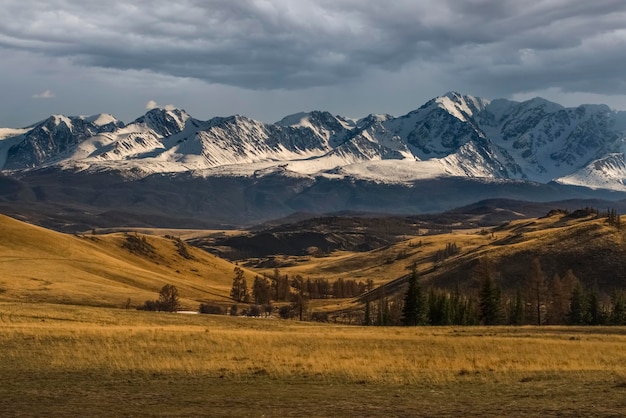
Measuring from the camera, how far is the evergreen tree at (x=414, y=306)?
99125mm

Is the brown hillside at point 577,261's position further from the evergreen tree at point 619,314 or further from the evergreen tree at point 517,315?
the evergreen tree at point 619,314

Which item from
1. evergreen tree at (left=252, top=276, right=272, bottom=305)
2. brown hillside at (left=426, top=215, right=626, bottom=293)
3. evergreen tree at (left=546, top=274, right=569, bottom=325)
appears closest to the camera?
evergreen tree at (left=546, top=274, right=569, bottom=325)

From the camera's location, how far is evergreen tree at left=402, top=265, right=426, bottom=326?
99.1 metres

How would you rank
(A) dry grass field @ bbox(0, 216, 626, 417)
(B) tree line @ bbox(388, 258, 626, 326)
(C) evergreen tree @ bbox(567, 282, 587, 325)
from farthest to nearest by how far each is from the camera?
(C) evergreen tree @ bbox(567, 282, 587, 325) < (B) tree line @ bbox(388, 258, 626, 326) < (A) dry grass field @ bbox(0, 216, 626, 417)

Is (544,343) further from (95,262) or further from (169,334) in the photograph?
(95,262)

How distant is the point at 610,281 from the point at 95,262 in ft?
401

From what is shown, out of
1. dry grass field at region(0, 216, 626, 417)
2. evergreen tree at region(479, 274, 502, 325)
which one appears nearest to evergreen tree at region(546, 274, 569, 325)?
evergreen tree at region(479, 274, 502, 325)

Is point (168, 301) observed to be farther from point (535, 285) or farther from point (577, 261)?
point (577, 261)

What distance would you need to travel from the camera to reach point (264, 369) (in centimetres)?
3931

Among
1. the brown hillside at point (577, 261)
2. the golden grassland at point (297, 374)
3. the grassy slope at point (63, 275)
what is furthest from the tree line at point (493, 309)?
the brown hillside at point (577, 261)

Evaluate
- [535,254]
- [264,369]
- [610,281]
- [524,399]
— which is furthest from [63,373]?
[535,254]

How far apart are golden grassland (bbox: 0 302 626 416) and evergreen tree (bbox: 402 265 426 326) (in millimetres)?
39301

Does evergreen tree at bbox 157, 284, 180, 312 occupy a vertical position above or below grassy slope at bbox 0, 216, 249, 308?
below

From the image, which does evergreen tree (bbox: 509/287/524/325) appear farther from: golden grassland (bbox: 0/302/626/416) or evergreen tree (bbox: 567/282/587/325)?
golden grassland (bbox: 0/302/626/416)
